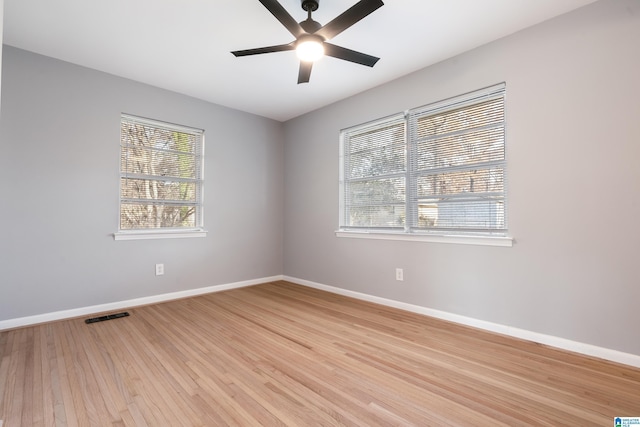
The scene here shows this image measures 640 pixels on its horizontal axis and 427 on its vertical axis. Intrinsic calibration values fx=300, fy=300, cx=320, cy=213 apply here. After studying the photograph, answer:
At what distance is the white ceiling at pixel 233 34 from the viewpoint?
89.4 inches

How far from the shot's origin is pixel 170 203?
377 centimetres

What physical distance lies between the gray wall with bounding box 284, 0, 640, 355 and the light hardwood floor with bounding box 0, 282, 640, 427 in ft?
1.00

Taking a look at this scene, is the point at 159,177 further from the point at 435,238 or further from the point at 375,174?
the point at 435,238

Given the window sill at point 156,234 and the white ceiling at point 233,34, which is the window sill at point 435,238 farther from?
the window sill at point 156,234

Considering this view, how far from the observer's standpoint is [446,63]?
9.78 ft

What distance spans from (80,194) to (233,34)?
88.5 inches

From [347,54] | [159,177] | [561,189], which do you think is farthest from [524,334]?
[159,177]

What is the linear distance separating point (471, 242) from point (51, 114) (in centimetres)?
423

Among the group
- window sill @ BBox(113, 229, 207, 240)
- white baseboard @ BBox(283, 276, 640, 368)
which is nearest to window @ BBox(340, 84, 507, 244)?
white baseboard @ BBox(283, 276, 640, 368)

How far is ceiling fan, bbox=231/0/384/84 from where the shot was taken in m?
1.88

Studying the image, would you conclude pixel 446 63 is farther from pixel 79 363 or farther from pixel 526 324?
pixel 79 363

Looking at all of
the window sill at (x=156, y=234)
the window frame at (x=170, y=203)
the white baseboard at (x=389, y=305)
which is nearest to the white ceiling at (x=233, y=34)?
the window frame at (x=170, y=203)

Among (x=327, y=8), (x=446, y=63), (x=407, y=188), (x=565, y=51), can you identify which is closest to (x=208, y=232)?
(x=407, y=188)

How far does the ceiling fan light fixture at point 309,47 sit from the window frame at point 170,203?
224 centimetres
